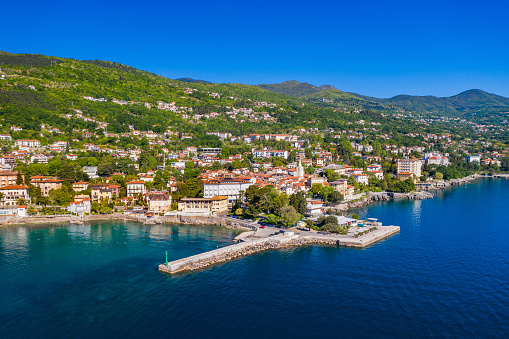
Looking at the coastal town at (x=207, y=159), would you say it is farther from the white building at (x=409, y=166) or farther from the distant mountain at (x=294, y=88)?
the distant mountain at (x=294, y=88)

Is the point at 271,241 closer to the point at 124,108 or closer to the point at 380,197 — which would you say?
the point at 380,197

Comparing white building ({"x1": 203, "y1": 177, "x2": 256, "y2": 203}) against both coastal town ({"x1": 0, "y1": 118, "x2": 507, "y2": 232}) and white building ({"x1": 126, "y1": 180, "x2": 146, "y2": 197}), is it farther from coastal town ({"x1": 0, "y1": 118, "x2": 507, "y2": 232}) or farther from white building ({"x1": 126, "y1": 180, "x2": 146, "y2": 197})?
white building ({"x1": 126, "y1": 180, "x2": 146, "y2": 197})

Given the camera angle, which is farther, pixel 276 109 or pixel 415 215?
pixel 276 109

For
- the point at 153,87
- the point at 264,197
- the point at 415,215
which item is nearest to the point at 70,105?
the point at 153,87

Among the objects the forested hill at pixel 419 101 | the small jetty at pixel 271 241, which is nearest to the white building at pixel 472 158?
Result: the small jetty at pixel 271 241

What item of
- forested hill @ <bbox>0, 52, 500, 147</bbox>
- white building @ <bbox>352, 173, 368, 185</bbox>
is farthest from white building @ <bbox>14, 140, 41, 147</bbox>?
white building @ <bbox>352, 173, 368, 185</bbox>

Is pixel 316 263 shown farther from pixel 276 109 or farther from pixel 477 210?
pixel 276 109
